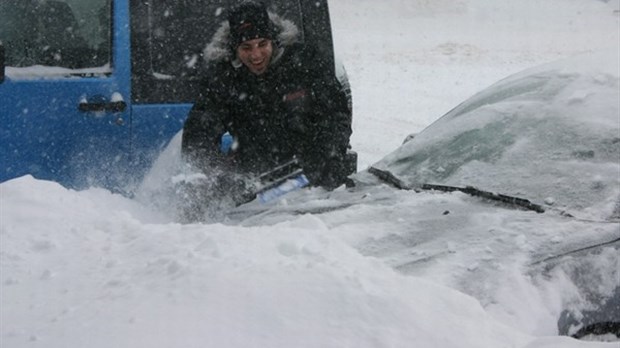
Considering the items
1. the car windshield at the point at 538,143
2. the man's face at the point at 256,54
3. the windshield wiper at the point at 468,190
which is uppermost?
the man's face at the point at 256,54

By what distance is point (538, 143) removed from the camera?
3422 mm

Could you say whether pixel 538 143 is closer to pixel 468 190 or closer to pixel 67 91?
pixel 468 190

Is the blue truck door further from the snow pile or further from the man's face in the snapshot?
the snow pile

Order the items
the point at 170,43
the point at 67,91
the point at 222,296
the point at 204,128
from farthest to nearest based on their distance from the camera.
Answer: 1. the point at 170,43
2. the point at 204,128
3. the point at 67,91
4. the point at 222,296

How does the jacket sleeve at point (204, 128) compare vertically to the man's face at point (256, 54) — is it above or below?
below

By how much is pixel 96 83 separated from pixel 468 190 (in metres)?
2.16

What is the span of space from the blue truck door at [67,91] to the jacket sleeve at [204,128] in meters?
0.36

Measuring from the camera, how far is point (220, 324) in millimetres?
1972

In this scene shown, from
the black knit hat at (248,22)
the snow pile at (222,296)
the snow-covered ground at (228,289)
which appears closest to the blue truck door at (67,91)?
the black knit hat at (248,22)

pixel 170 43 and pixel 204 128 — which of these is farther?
pixel 170 43

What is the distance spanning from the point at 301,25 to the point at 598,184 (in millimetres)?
2296

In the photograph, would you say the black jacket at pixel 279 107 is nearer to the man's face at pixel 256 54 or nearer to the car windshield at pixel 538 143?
the man's face at pixel 256 54

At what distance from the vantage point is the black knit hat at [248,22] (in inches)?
166

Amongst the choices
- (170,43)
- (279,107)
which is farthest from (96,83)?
(279,107)
